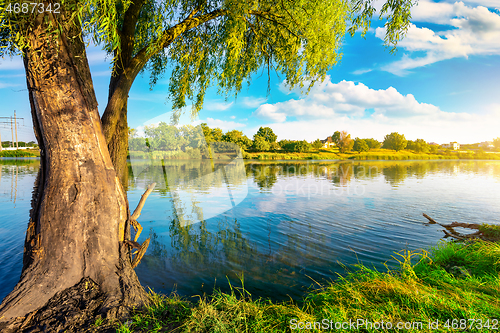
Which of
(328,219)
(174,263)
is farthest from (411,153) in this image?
(174,263)

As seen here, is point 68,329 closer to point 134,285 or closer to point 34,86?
point 134,285

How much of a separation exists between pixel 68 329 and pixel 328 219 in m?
7.36

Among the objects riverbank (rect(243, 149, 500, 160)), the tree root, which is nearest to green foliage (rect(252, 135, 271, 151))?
riverbank (rect(243, 149, 500, 160))

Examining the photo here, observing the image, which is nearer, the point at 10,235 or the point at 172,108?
the point at 10,235

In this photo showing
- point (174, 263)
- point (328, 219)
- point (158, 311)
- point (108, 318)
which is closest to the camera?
point (108, 318)

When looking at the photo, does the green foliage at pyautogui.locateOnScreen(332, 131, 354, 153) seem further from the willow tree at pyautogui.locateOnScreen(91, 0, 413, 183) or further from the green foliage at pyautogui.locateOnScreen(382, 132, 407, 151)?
the willow tree at pyautogui.locateOnScreen(91, 0, 413, 183)

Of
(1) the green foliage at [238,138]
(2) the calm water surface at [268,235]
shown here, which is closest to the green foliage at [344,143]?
(1) the green foliage at [238,138]

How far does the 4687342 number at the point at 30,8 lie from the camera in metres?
2.60

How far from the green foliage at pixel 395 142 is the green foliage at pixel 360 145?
10265 millimetres

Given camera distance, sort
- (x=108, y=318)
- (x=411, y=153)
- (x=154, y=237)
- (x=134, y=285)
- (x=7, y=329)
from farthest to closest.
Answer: (x=411, y=153), (x=154, y=237), (x=134, y=285), (x=108, y=318), (x=7, y=329)

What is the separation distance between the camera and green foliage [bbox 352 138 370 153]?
81.2 meters

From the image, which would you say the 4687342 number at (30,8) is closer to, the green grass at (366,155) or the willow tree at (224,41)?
the willow tree at (224,41)

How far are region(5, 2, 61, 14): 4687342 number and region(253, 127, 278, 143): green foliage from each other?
7846 centimetres

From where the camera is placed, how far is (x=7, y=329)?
87.0 inches
